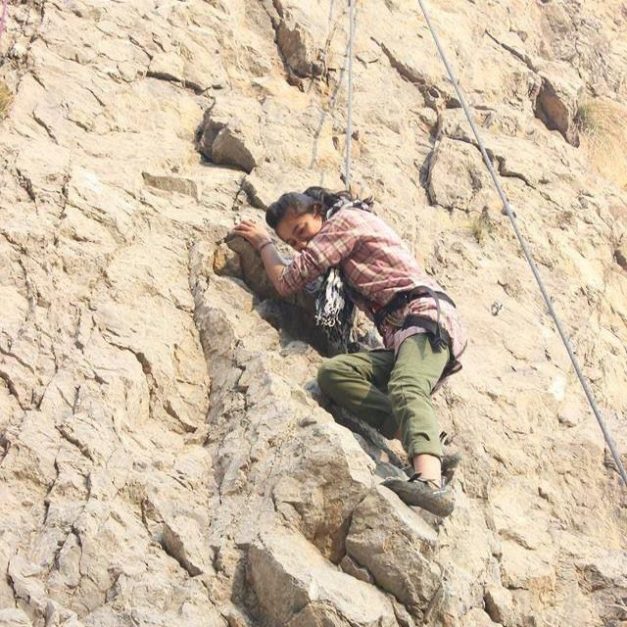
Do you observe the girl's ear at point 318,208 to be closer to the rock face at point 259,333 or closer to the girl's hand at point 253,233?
the girl's hand at point 253,233

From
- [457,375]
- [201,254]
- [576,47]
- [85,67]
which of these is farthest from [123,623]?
[576,47]

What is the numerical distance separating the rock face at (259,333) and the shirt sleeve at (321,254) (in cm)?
38

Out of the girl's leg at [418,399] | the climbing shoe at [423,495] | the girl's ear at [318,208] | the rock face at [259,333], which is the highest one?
the girl's ear at [318,208]

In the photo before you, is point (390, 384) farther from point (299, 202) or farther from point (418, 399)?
point (299, 202)

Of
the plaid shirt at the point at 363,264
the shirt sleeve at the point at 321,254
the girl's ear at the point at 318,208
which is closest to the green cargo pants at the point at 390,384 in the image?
the plaid shirt at the point at 363,264

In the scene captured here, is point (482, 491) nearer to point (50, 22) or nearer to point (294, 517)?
point (294, 517)

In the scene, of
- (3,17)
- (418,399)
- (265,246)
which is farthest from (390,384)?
(3,17)

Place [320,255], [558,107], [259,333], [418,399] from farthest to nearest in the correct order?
[558,107] < [259,333] < [320,255] < [418,399]

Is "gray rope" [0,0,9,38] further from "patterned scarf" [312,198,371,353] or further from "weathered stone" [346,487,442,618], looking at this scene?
"weathered stone" [346,487,442,618]

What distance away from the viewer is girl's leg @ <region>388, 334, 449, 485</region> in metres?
5.46

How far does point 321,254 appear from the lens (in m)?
6.27

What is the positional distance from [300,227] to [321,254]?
0.39 meters

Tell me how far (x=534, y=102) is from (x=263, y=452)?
6466mm

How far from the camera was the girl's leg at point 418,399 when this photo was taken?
17.9 feet
